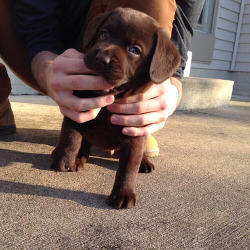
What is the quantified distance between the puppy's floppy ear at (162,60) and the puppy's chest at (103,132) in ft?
1.14

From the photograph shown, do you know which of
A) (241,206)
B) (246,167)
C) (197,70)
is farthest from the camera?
(197,70)

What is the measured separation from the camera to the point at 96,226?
4.12ft

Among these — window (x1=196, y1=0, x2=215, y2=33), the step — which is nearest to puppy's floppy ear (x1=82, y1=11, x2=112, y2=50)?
the step

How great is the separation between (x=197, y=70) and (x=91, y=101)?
671 centimetres

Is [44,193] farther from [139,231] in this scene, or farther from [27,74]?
[27,74]

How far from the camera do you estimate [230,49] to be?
8.87m

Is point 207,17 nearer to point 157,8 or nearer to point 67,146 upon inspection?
point 157,8

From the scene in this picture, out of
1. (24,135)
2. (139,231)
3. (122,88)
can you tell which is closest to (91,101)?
(122,88)

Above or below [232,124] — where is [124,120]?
above

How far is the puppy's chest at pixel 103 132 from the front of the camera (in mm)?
1690

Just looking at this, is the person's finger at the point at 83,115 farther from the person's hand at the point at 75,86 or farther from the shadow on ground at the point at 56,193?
the shadow on ground at the point at 56,193

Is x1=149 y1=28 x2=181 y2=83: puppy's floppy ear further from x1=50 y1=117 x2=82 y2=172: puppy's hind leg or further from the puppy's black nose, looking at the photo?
x1=50 y1=117 x2=82 y2=172: puppy's hind leg

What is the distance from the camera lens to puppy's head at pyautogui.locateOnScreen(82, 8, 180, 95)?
1442mm

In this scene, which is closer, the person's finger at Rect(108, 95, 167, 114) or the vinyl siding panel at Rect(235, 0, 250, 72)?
the person's finger at Rect(108, 95, 167, 114)
